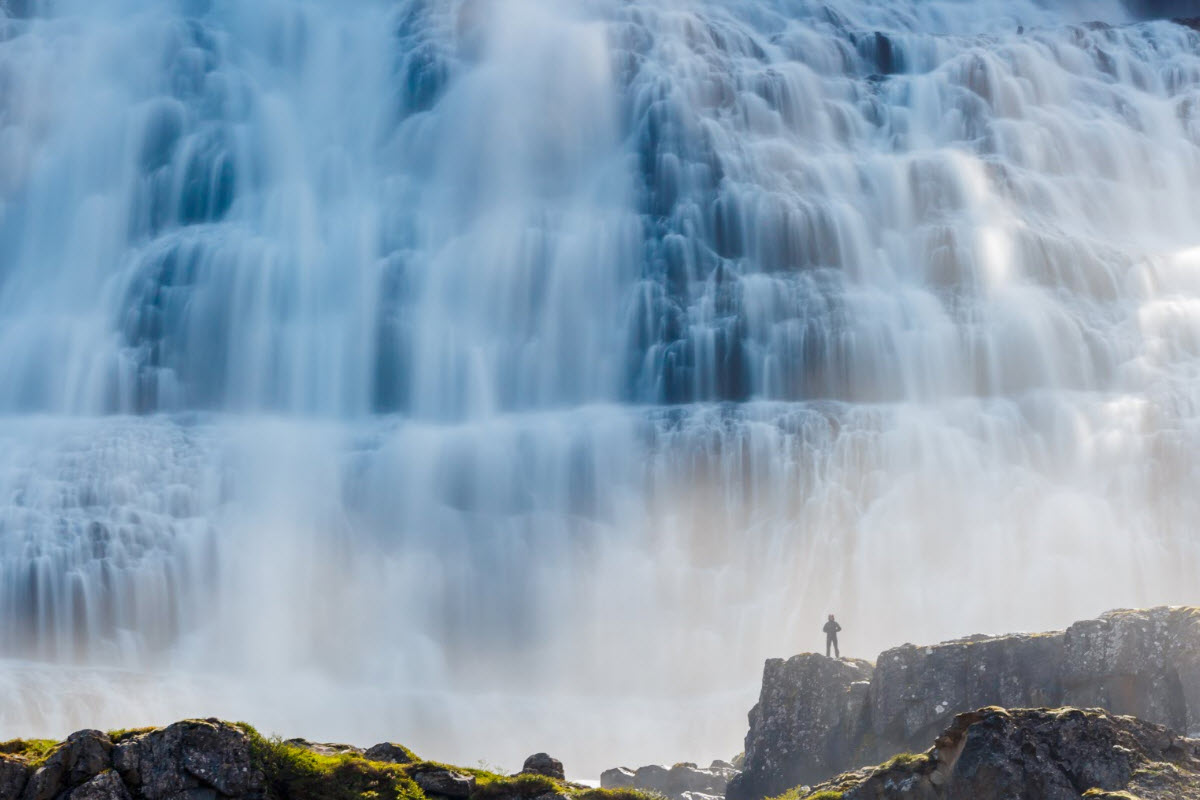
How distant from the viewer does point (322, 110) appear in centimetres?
11469

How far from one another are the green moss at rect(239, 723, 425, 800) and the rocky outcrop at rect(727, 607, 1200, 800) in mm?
14736

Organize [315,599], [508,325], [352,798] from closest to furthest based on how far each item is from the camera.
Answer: [352,798] < [315,599] < [508,325]

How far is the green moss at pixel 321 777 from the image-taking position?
28.4 m

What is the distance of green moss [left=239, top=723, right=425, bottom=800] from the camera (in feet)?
93.1

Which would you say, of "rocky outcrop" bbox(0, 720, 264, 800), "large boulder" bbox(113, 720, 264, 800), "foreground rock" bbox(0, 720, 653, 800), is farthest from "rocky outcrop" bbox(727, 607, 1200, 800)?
"rocky outcrop" bbox(0, 720, 264, 800)

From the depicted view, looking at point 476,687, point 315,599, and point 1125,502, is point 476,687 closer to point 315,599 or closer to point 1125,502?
point 315,599

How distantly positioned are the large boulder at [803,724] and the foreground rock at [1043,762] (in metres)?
11.9

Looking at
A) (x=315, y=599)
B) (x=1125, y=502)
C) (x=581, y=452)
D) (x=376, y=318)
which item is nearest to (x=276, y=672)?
(x=315, y=599)

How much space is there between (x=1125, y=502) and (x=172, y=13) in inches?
3512

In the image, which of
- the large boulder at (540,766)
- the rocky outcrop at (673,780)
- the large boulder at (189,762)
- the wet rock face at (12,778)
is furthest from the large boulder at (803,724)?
the wet rock face at (12,778)

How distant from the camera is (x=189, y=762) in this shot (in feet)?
88.7

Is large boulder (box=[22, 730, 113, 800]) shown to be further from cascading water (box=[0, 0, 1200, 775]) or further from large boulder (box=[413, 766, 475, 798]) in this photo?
cascading water (box=[0, 0, 1200, 775])

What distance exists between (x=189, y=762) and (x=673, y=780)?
20.8 m

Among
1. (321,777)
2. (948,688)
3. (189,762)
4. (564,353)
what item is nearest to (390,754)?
(321,777)
